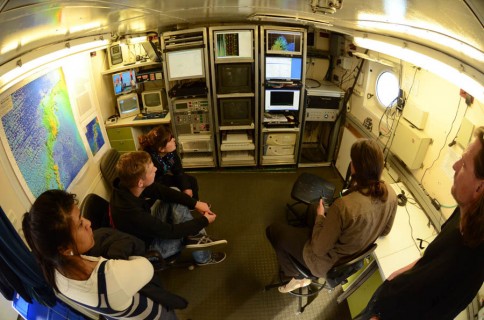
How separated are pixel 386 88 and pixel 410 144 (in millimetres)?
873

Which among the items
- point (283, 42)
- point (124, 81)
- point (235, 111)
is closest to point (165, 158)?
point (235, 111)

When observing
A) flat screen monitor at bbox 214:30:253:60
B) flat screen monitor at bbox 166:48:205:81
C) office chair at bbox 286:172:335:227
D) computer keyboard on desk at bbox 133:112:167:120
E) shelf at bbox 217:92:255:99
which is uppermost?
flat screen monitor at bbox 214:30:253:60

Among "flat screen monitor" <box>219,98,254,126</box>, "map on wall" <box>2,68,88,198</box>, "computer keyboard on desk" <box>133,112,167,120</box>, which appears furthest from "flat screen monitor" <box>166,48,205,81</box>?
"map on wall" <box>2,68,88,198</box>

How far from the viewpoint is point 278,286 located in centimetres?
218

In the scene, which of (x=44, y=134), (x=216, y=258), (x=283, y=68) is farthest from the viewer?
(x=283, y=68)

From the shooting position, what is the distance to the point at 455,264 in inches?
37.2

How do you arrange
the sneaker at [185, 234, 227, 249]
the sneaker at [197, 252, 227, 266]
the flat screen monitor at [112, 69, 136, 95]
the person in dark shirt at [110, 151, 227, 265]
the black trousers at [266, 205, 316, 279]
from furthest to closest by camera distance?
1. the flat screen monitor at [112, 69, 136, 95]
2. the sneaker at [197, 252, 227, 266]
3. the sneaker at [185, 234, 227, 249]
4. the black trousers at [266, 205, 316, 279]
5. the person in dark shirt at [110, 151, 227, 265]

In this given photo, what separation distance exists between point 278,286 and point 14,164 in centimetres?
219

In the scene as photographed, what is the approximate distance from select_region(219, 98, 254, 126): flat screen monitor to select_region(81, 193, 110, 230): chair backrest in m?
1.86

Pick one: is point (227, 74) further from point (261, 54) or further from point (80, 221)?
point (80, 221)

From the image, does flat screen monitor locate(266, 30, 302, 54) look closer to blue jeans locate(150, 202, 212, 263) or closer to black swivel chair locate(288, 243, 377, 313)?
blue jeans locate(150, 202, 212, 263)

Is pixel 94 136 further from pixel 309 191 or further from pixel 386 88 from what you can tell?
pixel 386 88

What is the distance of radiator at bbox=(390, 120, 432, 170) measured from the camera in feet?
6.84

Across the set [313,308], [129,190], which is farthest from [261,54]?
[313,308]
